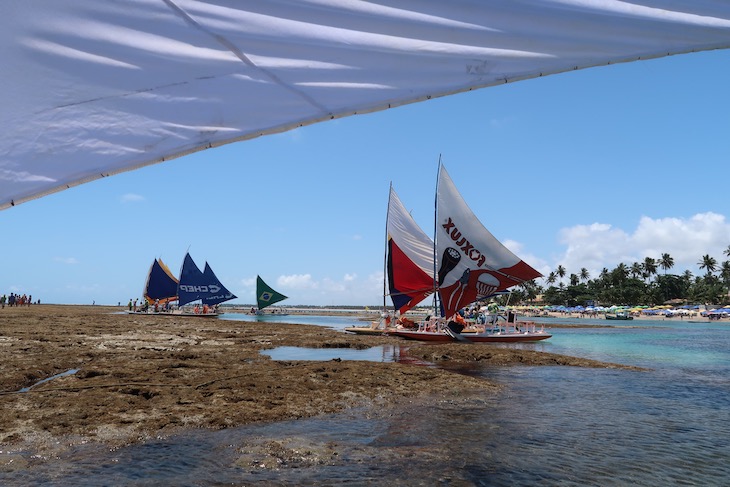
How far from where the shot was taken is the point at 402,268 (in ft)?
142

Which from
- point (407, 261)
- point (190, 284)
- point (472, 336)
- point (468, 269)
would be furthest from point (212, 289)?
point (472, 336)

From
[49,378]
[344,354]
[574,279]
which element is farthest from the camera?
[574,279]

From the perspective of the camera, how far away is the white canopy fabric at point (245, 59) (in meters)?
2.15

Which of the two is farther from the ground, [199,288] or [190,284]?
[190,284]

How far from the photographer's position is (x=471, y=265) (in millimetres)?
36906

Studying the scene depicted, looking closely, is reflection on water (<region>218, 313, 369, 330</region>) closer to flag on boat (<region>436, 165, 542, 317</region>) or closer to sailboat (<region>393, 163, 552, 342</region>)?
sailboat (<region>393, 163, 552, 342</region>)

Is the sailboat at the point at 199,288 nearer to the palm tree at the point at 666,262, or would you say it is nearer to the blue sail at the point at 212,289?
the blue sail at the point at 212,289

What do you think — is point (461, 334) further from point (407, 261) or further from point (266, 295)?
point (266, 295)

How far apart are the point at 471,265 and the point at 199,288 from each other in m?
45.6

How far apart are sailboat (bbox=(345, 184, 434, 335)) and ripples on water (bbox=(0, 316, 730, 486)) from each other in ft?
86.9

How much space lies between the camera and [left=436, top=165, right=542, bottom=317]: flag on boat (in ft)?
120

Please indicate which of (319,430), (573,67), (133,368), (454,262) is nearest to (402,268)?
(454,262)

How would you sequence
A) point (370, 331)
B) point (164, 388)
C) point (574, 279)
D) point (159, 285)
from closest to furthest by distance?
1. point (164, 388)
2. point (370, 331)
3. point (159, 285)
4. point (574, 279)

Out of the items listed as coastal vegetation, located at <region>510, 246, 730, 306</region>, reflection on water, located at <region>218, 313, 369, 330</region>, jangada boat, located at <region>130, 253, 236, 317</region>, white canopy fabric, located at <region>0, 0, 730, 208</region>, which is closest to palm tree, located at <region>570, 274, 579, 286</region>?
coastal vegetation, located at <region>510, 246, 730, 306</region>
